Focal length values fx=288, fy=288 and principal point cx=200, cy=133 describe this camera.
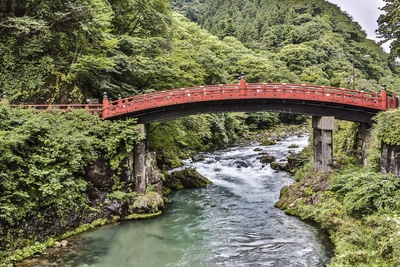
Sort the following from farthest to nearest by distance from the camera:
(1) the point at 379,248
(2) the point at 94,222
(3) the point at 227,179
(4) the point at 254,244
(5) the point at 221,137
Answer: (5) the point at 221,137 < (3) the point at 227,179 < (2) the point at 94,222 < (4) the point at 254,244 < (1) the point at 379,248

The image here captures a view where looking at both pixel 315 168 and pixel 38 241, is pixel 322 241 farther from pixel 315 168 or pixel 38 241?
pixel 38 241

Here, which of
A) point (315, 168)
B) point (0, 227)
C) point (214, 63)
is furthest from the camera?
point (214, 63)

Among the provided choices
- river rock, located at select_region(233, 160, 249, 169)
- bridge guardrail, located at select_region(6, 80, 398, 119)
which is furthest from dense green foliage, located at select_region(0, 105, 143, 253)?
river rock, located at select_region(233, 160, 249, 169)

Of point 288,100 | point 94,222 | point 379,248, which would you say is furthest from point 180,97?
point 379,248

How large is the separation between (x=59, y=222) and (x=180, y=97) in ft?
34.3

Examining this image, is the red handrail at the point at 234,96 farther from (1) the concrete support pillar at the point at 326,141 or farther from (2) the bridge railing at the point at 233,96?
(1) the concrete support pillar at the point at 326,141

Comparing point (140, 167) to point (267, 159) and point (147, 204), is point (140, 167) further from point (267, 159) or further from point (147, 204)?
point (267, 159)

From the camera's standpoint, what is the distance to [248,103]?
20.8m

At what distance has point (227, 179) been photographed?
91.9 feet

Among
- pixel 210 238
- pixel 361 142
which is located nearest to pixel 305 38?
pixel 361 142

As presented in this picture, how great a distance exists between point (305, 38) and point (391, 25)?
195ft

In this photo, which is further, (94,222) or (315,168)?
(315,168)

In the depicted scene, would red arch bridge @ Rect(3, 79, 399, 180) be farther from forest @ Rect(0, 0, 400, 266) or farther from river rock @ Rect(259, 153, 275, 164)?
river rock @ Rect(259, 153, 275, 164)

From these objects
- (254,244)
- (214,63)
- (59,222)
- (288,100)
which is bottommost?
(254,244)
